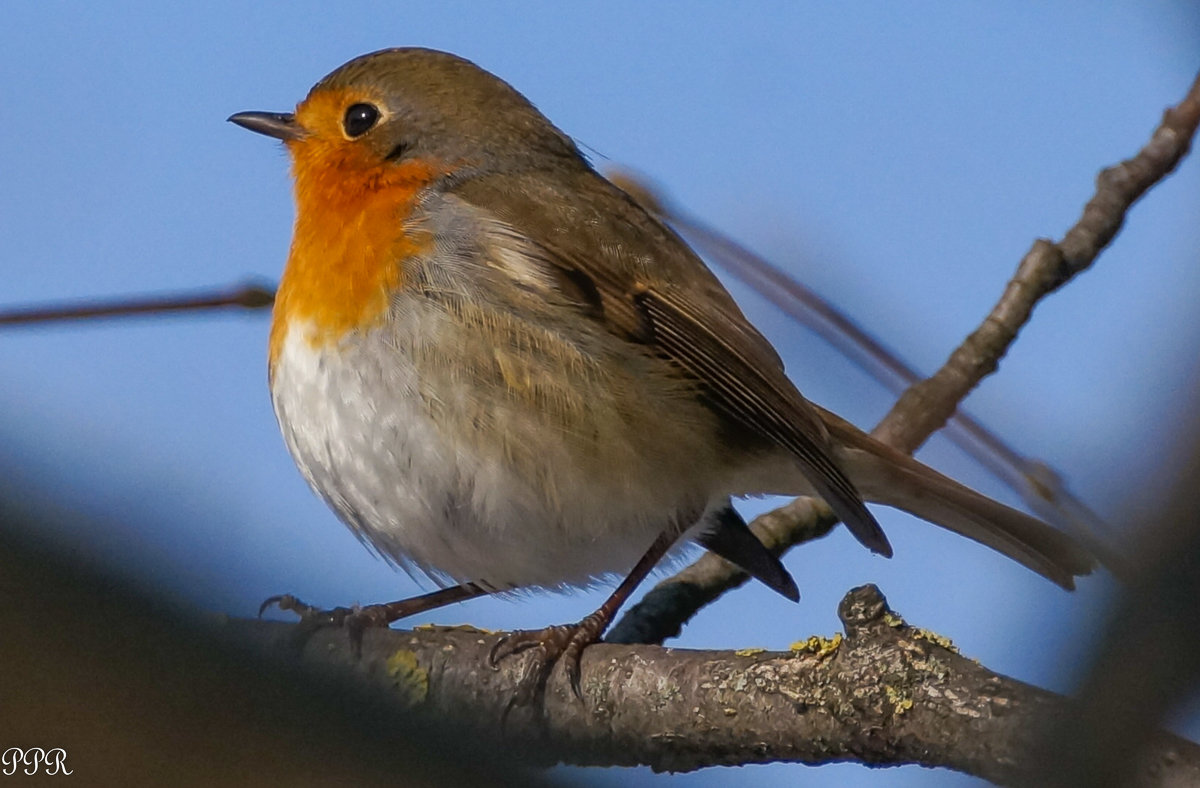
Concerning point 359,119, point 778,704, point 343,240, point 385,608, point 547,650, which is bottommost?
point 778,704

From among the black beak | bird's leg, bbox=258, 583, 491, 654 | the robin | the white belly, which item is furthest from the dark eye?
bird's leg, bbox=258, 583, 491, 654

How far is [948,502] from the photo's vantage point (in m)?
4.05

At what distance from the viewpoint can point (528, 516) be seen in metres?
3.52

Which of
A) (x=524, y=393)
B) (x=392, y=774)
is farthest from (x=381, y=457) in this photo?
(x=392, y=774)

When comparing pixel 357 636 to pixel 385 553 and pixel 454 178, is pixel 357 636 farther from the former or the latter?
pixel 454 178

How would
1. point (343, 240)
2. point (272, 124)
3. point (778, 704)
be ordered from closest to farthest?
point (778, 704) < point (343, 240) < point (272, 124)

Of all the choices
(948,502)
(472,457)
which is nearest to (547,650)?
(472,457)

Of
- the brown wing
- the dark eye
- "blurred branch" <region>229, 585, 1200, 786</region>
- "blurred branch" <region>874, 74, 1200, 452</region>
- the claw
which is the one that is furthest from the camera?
the dark eye

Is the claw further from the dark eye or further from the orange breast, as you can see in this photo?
the dark eye

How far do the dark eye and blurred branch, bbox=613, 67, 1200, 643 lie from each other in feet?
5.42

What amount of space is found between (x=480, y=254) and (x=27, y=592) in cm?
299

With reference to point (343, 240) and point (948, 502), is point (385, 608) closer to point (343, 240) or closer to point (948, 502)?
point (343, 240)

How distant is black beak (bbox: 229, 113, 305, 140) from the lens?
4195 mm

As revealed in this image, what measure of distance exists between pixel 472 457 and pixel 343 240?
2.44ft
